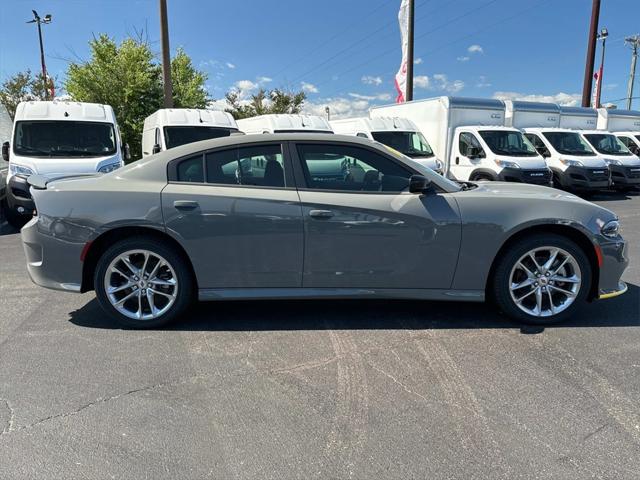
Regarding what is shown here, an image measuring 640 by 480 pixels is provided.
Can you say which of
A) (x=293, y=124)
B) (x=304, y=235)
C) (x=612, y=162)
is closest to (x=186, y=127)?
(x=293, y=124)

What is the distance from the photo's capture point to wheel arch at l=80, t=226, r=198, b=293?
369 cm

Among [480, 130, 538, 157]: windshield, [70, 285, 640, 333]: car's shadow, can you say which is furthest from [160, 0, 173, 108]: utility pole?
[70, 285, 640, 333]: car's shadow

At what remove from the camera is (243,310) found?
4250 millimetres

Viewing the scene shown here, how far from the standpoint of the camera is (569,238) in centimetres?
384

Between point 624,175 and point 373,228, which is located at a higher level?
point 624,175

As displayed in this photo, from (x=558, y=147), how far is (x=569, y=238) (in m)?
11.7

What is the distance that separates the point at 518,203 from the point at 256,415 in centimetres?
258

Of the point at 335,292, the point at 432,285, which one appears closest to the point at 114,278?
the point at 335,292

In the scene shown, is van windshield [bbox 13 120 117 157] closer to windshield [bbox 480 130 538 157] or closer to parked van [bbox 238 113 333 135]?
parked van [bbox 238 113 333 135]

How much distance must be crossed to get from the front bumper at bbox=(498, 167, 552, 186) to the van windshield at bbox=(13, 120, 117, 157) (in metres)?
8.99

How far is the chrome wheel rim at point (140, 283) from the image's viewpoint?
12.2 ft

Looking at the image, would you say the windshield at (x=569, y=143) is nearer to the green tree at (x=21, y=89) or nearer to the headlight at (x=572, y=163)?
the headlight at (x=572, y=163)

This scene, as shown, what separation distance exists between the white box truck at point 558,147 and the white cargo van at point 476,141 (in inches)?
43.3

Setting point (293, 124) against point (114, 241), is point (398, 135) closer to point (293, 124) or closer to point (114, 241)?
point (293, 124)
